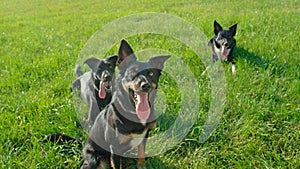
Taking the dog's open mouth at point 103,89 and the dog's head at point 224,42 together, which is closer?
the dog's open mouth at point 103,89

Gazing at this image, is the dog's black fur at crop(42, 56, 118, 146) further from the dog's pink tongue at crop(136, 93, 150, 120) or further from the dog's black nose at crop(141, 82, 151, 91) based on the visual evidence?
the dog's black nose at crop(141, 82, 151, 91)

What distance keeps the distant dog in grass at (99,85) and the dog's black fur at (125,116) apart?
0.88m

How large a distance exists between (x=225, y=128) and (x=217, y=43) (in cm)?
259

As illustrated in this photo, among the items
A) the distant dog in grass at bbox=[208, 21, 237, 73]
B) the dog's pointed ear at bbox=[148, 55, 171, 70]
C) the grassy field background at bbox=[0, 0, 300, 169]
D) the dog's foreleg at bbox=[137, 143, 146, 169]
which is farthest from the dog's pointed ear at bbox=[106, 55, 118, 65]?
the distant dog in grass at bbox=[208, 21, 237, 73]

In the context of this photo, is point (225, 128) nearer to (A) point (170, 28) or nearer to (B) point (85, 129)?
(B) point (85, 129)

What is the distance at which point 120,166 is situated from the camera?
10.3 ft

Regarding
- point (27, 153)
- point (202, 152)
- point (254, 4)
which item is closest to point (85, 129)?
point (27, 153)

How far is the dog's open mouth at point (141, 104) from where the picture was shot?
9.76 ft

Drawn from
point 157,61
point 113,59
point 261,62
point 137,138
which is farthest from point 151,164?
point 261,62

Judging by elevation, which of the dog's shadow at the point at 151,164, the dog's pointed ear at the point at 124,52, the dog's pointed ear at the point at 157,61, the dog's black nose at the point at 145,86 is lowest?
the dog's shadow at the point at 151,164

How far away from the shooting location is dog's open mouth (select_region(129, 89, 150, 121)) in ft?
9.76

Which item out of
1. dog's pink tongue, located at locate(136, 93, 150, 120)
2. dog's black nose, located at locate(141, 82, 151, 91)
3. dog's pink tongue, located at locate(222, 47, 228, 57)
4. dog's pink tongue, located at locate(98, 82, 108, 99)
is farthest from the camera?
dog's pink tongue, located at locate(222, 47, 228, 57)

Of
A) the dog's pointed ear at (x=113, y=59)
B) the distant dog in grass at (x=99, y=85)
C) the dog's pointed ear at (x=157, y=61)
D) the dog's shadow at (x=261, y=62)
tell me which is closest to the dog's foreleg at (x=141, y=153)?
the dog's pointed ear at (x=157, y=61)

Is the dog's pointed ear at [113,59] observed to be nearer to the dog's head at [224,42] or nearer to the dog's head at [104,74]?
the dog's head at [104,74]
